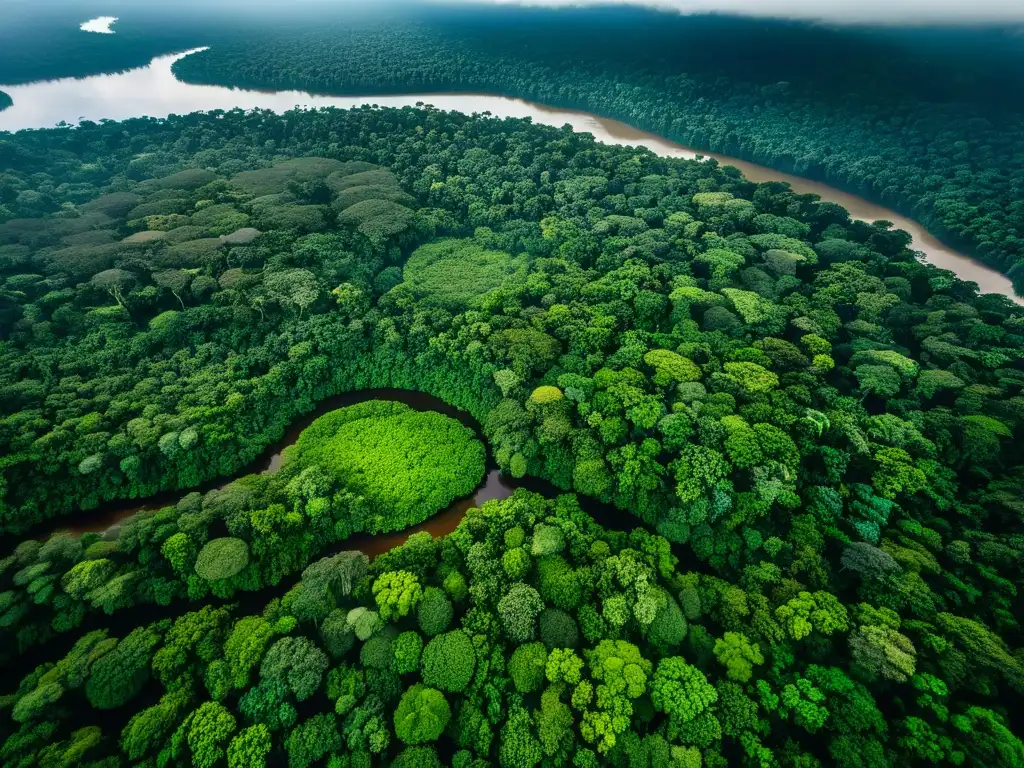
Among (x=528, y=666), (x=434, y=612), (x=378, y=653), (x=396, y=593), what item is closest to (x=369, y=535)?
(x=396, y=593)

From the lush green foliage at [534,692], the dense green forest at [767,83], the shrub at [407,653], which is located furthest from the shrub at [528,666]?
the dense green forest at [767,83]

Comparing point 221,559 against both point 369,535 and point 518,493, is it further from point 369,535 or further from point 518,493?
point 518,493

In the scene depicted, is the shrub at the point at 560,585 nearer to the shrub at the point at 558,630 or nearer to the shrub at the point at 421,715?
the shrub at the point at 558,630

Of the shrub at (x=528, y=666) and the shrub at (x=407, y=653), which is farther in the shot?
the shrub at (x=407, y=653)

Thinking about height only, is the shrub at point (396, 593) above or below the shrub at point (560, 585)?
below

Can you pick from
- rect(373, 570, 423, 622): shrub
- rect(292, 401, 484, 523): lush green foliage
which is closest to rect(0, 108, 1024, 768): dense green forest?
rect(373, 570, 423, 622): shrub

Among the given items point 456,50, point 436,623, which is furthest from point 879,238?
point 456,50

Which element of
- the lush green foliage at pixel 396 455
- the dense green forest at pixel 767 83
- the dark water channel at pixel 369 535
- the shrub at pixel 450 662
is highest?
the dense green forest at pixel 767 83
